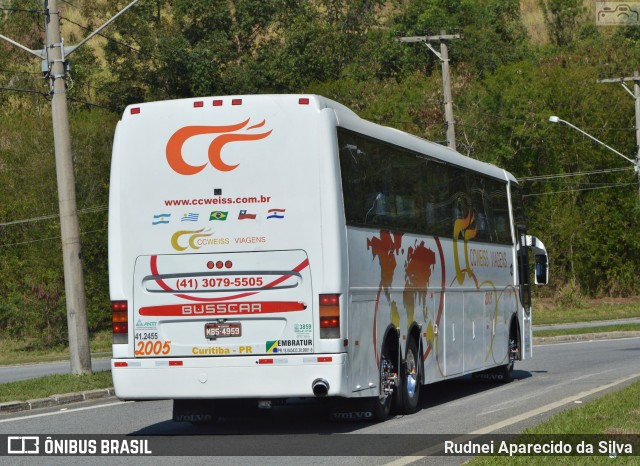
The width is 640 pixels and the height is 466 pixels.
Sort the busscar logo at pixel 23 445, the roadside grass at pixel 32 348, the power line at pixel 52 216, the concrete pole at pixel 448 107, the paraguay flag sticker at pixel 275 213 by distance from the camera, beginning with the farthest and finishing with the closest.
A: the power line at pixel 52 216 < the roadside grass at pixel 32 348 < the concrete pole at pixel 448 107 < the paraguay flag sticker at pixel 275 213 < the busscar logo at pixel 23 445

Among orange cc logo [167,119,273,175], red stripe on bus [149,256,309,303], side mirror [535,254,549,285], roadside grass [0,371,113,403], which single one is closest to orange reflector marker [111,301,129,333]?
red stripe on bus [149,256,309,303]

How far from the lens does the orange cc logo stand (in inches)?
576

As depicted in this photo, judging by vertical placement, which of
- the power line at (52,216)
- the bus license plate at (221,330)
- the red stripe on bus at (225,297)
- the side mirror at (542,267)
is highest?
the power line at (52,216)

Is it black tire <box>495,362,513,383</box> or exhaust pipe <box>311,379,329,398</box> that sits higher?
exhaust pipe <box>311,379,329,398</box>

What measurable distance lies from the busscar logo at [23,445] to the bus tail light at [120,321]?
1.42 m

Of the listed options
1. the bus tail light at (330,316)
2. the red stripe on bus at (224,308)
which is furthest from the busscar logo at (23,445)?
the bus tail light at (330,316)

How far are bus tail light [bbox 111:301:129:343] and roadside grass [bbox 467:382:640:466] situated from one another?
463cm

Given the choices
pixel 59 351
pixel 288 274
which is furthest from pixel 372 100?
pixel 288 274

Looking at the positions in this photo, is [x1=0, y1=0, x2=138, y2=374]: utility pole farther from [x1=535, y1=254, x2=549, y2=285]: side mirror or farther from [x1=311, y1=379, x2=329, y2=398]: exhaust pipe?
[x1=311, y1=379, x2=329, y2=398]: exhaust pipe

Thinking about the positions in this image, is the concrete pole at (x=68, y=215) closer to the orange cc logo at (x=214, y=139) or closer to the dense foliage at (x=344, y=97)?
the orange cc logo at (x=214, y=139)

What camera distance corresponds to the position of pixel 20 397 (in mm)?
19500

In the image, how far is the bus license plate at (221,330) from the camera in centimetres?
1435

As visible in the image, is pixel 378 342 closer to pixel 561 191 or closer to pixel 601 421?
pixel 601 421

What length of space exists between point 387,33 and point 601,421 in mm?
69060
